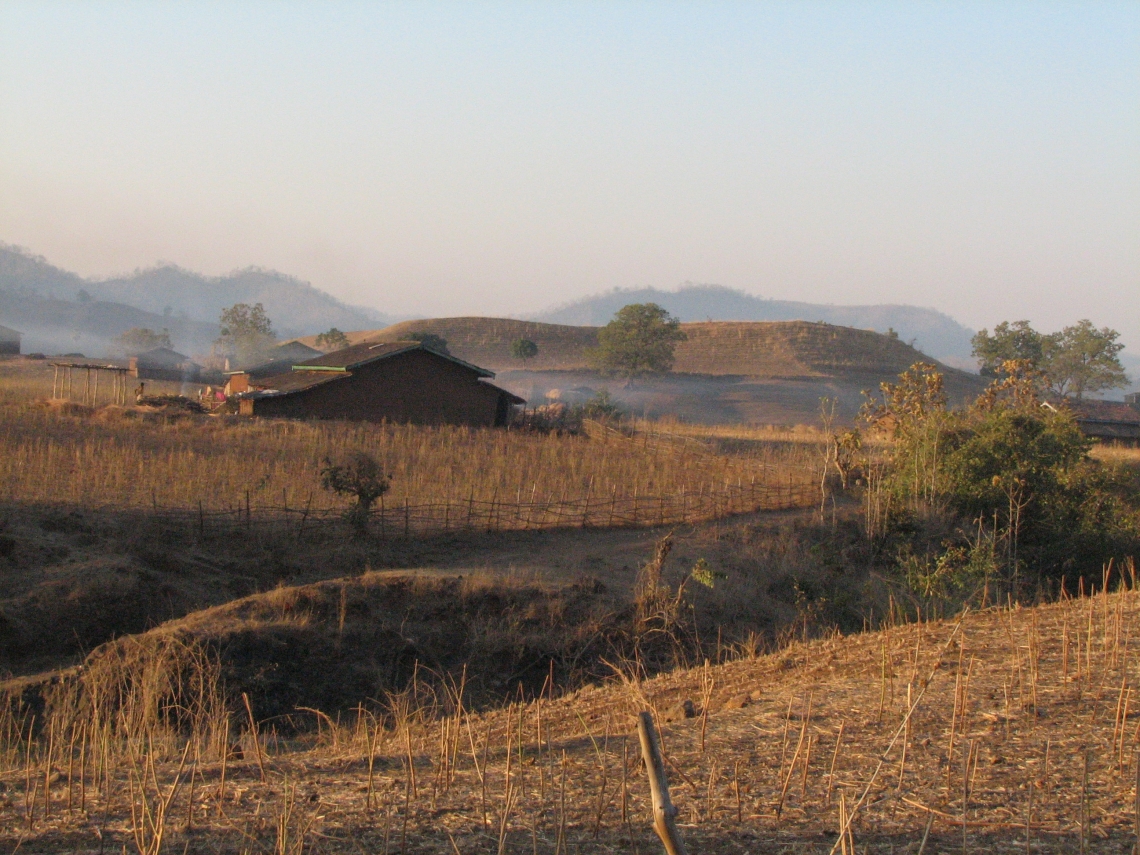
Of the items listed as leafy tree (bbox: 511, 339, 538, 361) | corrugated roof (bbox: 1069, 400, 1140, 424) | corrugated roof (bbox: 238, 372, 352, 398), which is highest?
leafy tree (bbox: 511, 339, 538, 361)

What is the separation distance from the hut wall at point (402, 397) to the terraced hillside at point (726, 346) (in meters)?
47.9

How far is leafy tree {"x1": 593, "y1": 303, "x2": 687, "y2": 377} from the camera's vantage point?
247 ft

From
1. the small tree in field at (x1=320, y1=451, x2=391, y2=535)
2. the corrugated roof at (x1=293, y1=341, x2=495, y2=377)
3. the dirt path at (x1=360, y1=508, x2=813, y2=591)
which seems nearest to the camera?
the dirt path at (x1=360, y1=508, x2=813, y2=591)

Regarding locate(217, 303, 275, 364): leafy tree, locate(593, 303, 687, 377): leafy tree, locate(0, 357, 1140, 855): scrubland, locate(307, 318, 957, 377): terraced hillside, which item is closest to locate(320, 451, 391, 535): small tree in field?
→ locate(0, 357, 1140, 855): scrubland

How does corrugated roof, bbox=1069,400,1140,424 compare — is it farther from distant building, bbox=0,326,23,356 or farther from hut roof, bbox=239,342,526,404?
distant building, bbox=0,326,23,356

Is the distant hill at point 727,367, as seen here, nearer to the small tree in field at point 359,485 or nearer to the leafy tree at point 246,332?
the leafy tree at point 246,332

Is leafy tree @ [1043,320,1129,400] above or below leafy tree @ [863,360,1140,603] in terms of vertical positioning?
above

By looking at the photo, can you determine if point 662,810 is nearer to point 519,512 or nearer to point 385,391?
point 519,512

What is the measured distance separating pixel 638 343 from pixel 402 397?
134 feet

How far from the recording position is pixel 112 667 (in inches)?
396

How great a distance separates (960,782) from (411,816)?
2.73 m

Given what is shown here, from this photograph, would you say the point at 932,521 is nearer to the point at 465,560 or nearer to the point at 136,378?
the point at 465,560

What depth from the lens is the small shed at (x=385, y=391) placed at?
35.0 metres

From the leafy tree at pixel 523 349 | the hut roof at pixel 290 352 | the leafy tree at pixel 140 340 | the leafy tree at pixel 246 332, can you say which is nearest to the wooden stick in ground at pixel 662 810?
the leafy tree at pixel 523 349
